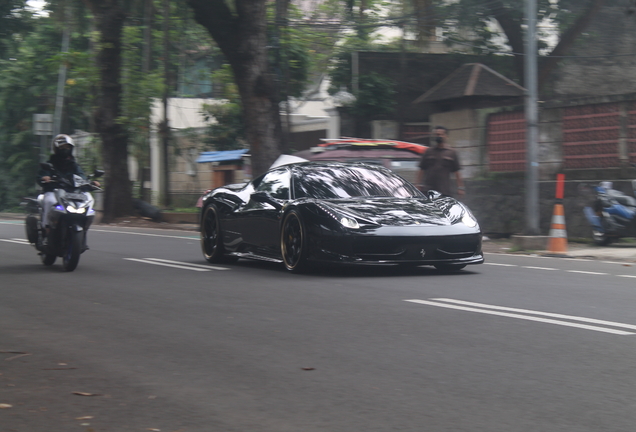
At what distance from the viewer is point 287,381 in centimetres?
477

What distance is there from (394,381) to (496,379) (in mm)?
530

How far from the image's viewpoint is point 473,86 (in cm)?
2298

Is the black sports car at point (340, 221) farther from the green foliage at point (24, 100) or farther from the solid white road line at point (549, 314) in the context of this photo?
the green foliage at point (24, 100)

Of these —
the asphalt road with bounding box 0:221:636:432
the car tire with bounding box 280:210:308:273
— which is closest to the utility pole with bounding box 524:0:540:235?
the asphalt road with bounding box 0:221:636:432

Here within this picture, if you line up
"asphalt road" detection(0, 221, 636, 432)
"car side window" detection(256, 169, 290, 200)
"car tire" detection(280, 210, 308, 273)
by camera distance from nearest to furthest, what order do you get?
"asphalt road" detection(0, 221, 636, 432) → "car tire" detection(280, 210, 308, 273) → "car side window" detection(256, 169, 290, 200)

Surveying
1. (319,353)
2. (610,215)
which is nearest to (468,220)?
(319,353)

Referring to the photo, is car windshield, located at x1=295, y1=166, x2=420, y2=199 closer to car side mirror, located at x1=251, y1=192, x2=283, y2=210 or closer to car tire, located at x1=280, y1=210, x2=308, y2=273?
car side mirror, located at x1=251, y1=192, x2=283, y2=210

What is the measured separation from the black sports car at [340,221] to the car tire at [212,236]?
0.01 metres

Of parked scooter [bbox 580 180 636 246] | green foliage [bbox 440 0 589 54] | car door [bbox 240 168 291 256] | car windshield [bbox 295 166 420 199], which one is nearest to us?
car windshield [bbox 295 166 420 199]

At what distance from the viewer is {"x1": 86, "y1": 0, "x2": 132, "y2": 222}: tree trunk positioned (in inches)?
1007

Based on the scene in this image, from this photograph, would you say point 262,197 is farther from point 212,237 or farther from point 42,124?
point 42,124

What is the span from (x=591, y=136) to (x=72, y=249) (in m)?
10.1

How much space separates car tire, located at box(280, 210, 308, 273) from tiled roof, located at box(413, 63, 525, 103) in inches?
531

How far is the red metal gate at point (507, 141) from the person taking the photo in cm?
1814
